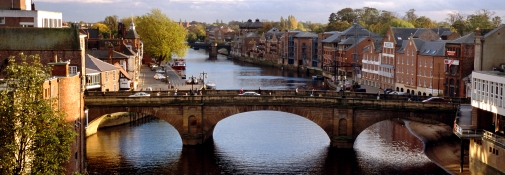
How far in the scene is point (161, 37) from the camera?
154m

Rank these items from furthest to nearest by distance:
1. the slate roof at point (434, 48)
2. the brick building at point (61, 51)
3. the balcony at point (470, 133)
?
the slate roof at point (434, 48), the balcony at point (470, 133), the brick building at point (61, 51)

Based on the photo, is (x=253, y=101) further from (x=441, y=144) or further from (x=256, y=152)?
(x=441, y=144)

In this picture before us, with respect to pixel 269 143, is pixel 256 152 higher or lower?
lower

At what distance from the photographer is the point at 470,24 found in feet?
505

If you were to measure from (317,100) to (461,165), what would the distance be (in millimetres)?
15294

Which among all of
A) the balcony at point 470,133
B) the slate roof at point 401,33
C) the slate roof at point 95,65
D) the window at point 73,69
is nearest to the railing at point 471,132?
the balcony at point 470,133

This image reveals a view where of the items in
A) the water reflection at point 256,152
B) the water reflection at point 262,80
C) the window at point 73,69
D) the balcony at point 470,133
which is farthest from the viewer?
the water reflection at point 262,80

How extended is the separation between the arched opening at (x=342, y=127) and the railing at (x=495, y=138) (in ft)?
55.1

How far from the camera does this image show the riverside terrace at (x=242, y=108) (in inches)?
2618

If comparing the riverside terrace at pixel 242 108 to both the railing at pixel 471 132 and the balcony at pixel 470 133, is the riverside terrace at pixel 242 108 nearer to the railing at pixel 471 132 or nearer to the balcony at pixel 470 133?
the railing at pixel 471 132

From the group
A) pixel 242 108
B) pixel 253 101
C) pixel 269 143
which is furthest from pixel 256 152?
pixel 253 101

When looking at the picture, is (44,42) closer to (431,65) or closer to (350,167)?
(350,167)

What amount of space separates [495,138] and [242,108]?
2418 centimetres

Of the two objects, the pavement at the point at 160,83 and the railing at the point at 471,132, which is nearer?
the railing at the point at 471,132
